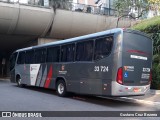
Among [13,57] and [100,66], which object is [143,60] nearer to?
[100,66]

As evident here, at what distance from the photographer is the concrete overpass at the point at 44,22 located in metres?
26.5

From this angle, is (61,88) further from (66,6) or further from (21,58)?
(66,6)

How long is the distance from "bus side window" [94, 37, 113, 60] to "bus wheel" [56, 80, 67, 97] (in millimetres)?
2934

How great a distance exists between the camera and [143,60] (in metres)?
11.3

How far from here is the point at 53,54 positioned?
48.6 feet

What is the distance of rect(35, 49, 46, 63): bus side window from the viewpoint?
15812 mm

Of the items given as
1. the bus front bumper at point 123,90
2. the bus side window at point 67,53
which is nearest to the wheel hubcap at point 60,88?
the bus side window at point 67,53

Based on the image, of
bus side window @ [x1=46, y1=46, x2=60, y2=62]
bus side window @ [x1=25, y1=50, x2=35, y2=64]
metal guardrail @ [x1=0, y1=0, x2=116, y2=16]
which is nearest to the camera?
bus side window @ [x1=46, y1=46, x2=60, y2=62]

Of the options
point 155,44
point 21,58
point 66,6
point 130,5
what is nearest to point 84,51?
point 155,44

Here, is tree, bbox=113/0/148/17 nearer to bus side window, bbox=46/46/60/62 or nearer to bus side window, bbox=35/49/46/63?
bus side window, bbox=35/49/46/63

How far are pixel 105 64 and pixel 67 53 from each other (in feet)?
10.2

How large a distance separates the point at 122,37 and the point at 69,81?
379 centimetres

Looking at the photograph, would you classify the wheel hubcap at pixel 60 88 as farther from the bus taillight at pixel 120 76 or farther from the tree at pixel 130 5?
the tree at pixel 130 5

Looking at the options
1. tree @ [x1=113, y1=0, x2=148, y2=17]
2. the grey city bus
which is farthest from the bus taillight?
tree @ [x1=113, y1=0, x2=148, y2=17]
